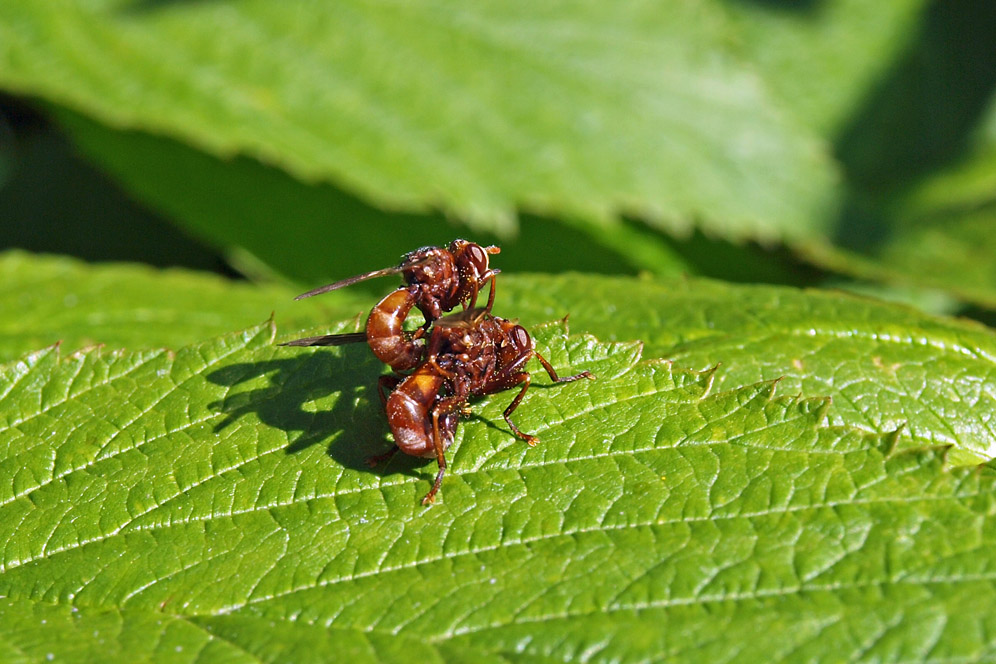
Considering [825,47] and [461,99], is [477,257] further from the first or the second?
[825,47]

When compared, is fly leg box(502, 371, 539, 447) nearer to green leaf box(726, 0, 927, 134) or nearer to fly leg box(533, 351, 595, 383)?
fly leg box(533, 351, 595, 383)

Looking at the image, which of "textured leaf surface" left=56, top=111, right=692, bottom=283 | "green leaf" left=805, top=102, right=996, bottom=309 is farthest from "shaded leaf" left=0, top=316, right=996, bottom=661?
"green leaf" left=805, top=102, right=996, bottom=309

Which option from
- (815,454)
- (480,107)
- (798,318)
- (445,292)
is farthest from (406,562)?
(480,107)

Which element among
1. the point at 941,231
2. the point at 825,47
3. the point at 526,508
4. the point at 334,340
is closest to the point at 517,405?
the point at 526,508

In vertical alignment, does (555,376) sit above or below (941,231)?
below

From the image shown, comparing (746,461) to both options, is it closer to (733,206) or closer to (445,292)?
(445,292)

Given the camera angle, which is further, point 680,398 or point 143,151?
point 143,151
